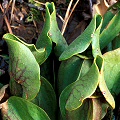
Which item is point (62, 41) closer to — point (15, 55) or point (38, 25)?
point (15, 55)

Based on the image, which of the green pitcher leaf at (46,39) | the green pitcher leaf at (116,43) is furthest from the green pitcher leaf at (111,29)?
the green pitcher leaf at (46,39)

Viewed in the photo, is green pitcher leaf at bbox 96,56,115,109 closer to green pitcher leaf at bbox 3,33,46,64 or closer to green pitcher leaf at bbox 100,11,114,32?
green pitcher leaf at bbox 3,33,46,64

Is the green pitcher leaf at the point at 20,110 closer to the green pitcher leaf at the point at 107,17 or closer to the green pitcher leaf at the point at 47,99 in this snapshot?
the green pitcher leaf at the point at 47,99

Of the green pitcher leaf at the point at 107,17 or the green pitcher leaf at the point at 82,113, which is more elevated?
the green pitcher leaf at the point at 107,17

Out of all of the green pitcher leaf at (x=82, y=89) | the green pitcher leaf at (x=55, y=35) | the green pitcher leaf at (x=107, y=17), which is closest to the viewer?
the green pitcher leaf at (x=82, y=89)

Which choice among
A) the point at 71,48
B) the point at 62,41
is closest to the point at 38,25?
the point at 62,41

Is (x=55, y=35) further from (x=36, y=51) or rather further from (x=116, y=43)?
(x=116, y=43)
